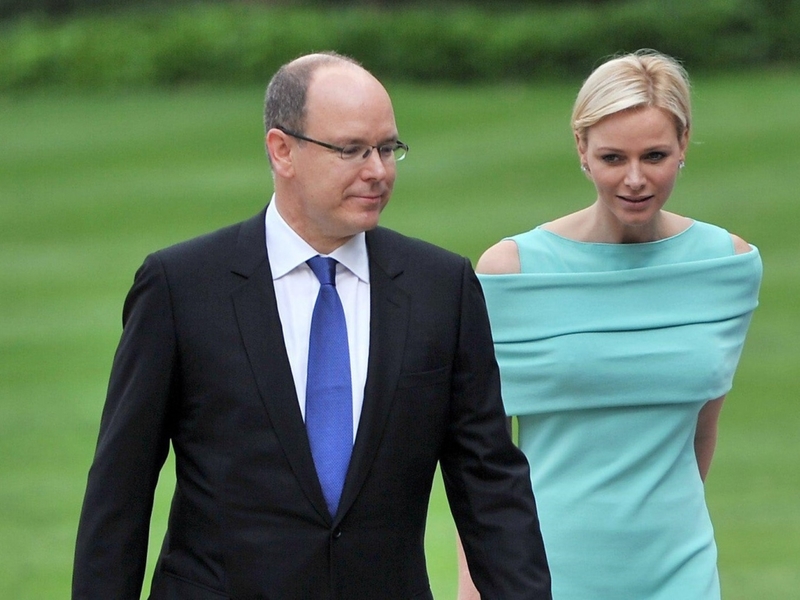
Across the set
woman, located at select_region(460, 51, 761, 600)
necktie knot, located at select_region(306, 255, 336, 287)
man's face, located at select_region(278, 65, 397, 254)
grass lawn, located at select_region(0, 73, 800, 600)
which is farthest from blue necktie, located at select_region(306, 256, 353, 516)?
grass lawn, located at select_region(0, 73, 800, 600)

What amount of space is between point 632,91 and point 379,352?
3.46 ft

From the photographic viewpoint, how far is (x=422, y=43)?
30750 millimetres

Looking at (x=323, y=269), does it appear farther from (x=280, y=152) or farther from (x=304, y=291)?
(x=280, y=152)

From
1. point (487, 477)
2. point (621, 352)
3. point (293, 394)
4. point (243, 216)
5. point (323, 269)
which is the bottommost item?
point (243, 216)

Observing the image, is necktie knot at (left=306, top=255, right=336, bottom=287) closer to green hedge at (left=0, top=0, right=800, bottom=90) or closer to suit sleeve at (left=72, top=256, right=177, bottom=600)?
suit sleeve at (left=72, top=256, right=177, bottom=600)

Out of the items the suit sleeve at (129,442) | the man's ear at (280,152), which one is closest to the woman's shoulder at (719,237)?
the man's ear at (280,152)

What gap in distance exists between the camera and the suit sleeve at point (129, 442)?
3723mm

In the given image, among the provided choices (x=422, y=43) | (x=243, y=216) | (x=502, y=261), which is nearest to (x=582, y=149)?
(x=502, y=261)

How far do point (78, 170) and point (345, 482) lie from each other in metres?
22.1

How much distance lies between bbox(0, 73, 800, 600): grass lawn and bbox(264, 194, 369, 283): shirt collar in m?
3.44

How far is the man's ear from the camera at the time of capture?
382 cm

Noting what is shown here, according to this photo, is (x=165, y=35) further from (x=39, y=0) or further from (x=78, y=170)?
(x=78, y=170)

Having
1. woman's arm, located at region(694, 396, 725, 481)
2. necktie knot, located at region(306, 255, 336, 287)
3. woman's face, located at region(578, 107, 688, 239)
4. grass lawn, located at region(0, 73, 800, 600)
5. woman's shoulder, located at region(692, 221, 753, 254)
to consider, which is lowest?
grass lawn, located at region(0, 73, 800, 600)

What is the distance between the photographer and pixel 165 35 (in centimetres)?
3173
